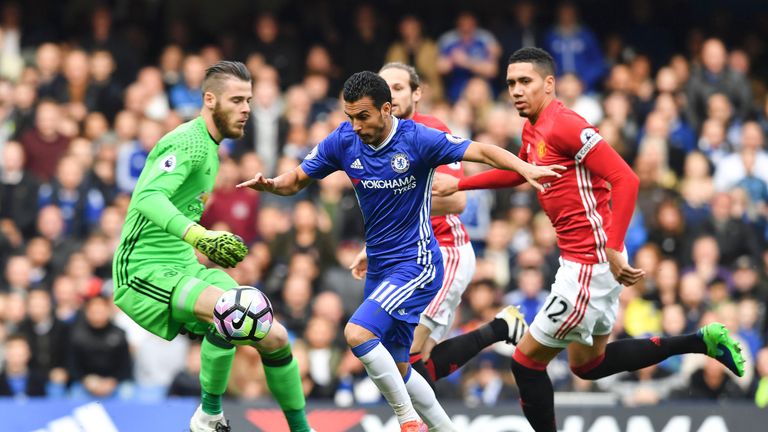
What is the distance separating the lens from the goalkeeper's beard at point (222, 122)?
9.32 m

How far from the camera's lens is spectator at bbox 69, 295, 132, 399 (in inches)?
534

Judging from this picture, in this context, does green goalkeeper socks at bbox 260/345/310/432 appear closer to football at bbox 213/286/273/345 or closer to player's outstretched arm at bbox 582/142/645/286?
football at bbox 213/286/273/345

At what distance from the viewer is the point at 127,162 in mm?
15500

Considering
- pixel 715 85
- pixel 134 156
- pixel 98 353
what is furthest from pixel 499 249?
pixel 98 353

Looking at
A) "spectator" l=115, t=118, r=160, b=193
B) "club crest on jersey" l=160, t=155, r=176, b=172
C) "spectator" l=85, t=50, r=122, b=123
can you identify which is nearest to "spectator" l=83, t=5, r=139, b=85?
"spectator" l=85, t=50, r=122, b=123

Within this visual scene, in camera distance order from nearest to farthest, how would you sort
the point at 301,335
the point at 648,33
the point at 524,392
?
1. the point at 524,392
2. the point at 301,335
3. the point at 648,33

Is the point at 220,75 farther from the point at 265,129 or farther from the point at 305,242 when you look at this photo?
the point at 265,129

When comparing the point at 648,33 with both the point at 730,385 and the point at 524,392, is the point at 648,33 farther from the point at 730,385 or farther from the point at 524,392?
the point at 524,392

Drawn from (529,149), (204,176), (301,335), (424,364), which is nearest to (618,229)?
(529,149)

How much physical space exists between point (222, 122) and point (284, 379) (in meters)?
1.75

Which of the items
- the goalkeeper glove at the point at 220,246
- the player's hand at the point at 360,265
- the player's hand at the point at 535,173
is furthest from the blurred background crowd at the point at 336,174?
the player's hand at the point at 535,173

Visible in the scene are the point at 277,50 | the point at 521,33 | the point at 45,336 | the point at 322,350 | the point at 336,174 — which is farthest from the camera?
the point at 521,33

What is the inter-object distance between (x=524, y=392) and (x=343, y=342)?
4309 mm

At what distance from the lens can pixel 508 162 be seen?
8.49 metres
